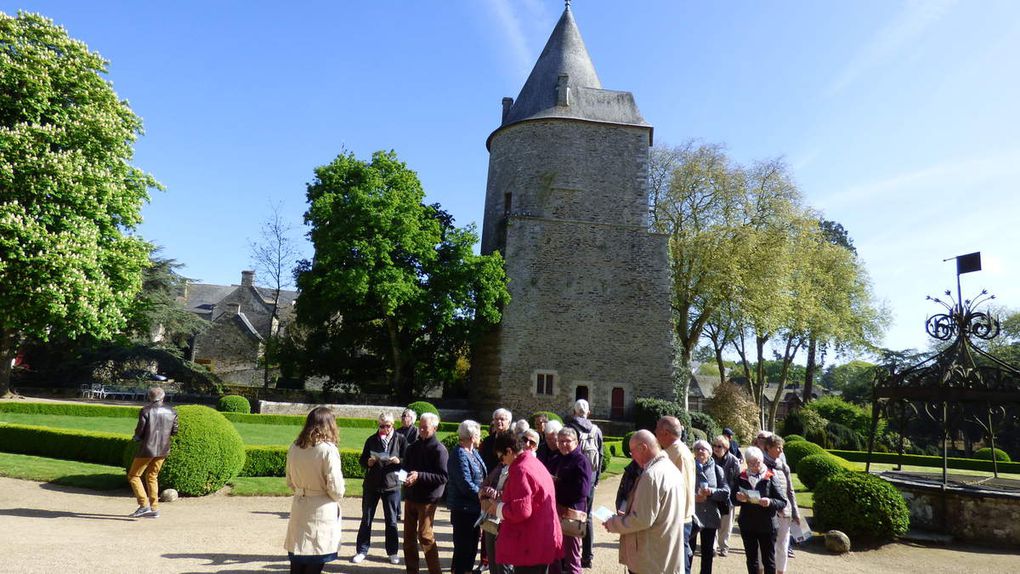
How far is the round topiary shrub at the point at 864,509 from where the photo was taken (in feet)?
28.6

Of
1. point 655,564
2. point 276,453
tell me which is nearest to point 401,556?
point 655,564

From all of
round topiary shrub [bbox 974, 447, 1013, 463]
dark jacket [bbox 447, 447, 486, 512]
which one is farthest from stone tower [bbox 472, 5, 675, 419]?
dark jacket [bbox 447, 447, 486, 512]

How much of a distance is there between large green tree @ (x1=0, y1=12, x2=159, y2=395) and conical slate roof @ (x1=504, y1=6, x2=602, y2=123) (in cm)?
1724

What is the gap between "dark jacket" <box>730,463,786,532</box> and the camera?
606 centimetres

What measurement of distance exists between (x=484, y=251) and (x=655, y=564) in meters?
27.8

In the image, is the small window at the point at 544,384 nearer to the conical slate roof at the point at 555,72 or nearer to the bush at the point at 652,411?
the bush at the point at 652,411

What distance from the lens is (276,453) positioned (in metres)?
12.0

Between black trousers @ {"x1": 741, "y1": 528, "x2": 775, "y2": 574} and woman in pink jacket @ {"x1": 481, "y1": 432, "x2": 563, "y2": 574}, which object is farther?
black trousers @ {"x1": 741, "y1": 528, "x2": 775, "y2": 574}

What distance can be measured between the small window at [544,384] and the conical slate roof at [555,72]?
493 inches

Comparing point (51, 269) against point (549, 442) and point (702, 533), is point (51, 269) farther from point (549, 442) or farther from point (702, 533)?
point (702, 533)

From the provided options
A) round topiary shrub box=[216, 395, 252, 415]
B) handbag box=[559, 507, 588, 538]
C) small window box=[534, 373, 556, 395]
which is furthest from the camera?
small window box=[534, 373, 556, 395]

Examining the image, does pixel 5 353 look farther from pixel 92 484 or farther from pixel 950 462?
Answer: pixel 950 462

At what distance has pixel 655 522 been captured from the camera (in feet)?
13.5

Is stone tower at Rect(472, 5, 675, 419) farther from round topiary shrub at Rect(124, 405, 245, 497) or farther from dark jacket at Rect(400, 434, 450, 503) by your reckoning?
dark jacket at Rect(400, 434, 450, 503)
